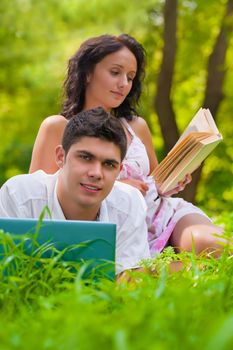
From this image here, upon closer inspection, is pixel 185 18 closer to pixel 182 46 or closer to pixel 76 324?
pixel 182 46

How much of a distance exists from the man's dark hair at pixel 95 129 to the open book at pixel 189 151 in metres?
0.73

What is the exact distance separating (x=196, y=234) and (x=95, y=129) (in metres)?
0.98

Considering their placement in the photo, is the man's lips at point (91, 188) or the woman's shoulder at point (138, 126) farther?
the woman's shoulder at point (138, 126)

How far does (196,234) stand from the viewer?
13.3ft

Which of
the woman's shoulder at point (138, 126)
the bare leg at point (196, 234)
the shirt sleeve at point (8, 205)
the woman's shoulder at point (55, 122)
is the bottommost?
the bare leg at point (196, 234)

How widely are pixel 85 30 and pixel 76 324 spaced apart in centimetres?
1773

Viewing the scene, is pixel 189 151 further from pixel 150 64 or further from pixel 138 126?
pixel 150 64

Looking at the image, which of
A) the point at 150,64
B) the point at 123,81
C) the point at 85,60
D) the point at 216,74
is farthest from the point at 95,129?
the point at 150,64

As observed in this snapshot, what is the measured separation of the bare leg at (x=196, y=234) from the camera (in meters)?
4.00

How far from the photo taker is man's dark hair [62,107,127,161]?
132 inches

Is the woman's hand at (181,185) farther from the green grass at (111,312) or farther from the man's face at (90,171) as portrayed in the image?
the green grass at (111,312)

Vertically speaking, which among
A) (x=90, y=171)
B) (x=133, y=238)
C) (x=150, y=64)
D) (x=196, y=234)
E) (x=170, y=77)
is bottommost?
(x=150, y=64)

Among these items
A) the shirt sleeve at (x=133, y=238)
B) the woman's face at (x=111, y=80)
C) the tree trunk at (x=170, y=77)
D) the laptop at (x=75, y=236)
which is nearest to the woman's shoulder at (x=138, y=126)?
the woman's face at (x=111, y=80)

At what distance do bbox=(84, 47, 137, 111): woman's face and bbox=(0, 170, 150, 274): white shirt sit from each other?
1.03 m
